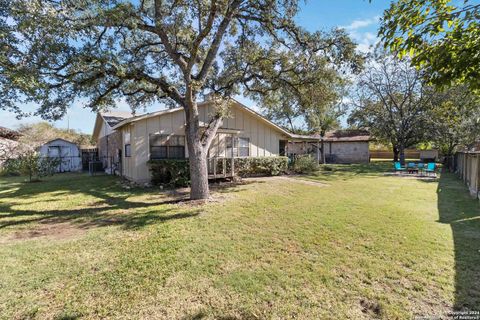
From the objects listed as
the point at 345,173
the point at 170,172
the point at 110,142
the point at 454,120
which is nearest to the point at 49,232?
the point at 170,172

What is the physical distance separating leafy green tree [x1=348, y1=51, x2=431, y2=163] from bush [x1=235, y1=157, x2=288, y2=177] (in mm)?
13240

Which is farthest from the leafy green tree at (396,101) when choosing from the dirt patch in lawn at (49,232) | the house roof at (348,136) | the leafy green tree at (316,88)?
the dirt patch in lawn at (49,232)

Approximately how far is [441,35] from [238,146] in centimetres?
1149

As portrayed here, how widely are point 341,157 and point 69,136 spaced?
34952 mm

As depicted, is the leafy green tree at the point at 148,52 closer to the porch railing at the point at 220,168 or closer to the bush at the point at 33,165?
the porch railing at the point at 220,168

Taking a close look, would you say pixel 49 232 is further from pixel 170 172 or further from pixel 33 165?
pixel 33 165

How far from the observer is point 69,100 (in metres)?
8.80

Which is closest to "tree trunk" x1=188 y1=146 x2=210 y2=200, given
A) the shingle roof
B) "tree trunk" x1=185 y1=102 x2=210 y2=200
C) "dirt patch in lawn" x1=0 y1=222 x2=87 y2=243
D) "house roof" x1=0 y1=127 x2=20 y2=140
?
"tree trunk" x1=185 y1=102 x2=210 y2=200

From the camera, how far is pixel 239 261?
13.3ft

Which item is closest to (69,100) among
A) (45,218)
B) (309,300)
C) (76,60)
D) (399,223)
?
(76,60)

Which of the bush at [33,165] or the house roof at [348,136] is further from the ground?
the house roof at [348,136]

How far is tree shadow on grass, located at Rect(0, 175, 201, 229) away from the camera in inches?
245

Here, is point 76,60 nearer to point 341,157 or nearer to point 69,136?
point 69,136

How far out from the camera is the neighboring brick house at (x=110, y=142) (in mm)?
15414
